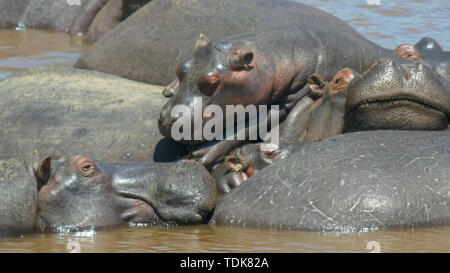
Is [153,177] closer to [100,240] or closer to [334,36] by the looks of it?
[100,240]

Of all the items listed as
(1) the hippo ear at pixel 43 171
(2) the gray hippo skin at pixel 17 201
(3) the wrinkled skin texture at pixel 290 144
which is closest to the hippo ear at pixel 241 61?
(3) the wrinkled skin texture at pixel 290 144

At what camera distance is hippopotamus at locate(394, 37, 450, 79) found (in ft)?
24.5

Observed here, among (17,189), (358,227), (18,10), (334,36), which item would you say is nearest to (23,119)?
(17,189)

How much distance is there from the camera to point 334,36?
7.18m

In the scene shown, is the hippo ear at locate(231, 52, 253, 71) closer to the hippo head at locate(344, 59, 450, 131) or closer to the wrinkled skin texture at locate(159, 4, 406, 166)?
the wrinkled skin texture at locate(159, 4, 406, 166)

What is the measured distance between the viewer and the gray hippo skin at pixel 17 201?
5645 mm

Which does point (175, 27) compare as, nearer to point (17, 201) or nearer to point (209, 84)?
point (209, 84)

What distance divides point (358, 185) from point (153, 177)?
1230 millimetres

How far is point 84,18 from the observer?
41.6 ft

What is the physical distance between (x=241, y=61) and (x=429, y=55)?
2.00 m

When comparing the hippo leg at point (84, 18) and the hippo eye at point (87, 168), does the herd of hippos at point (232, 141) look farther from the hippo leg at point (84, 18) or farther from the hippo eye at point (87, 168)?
the hippo leg at point (84, 18)

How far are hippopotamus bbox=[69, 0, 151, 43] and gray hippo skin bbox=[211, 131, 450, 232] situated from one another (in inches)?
187

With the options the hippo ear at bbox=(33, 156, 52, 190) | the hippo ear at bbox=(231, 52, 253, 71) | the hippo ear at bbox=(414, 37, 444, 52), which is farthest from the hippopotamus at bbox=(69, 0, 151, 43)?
the hippo ear at bbox=(33, 156, 52, 190)
